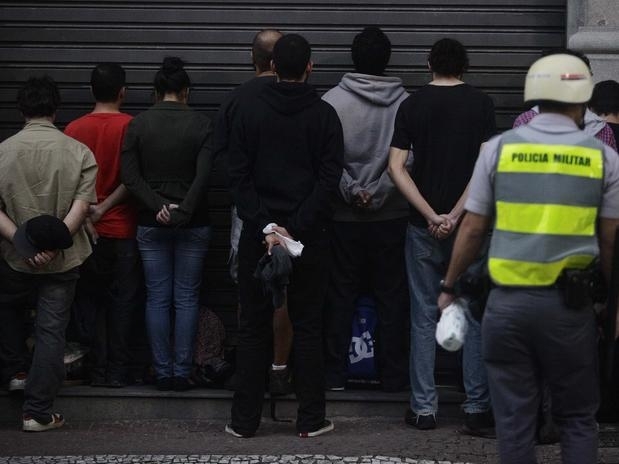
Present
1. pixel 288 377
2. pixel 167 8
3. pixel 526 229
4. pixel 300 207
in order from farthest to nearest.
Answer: pixel 167 8 → pixel 288 377 → pixel 300 207 → pixel 526 229

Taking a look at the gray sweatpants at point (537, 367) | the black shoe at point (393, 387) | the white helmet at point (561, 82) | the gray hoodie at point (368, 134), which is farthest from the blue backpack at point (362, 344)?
the white helmet at point (561, 82)

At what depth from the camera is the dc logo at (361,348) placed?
8.46 metres

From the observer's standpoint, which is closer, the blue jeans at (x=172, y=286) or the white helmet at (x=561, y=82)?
the white helmet at (x=561, y=82)

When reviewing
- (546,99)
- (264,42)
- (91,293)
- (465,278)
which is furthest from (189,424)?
(546,99)

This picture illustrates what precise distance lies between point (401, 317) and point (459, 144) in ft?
3.94

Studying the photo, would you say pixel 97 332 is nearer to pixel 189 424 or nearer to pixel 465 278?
pixel 189 424

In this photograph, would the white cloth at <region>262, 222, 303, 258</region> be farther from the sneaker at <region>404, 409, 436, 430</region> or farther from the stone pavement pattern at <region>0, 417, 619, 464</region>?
the sneaker at <region>404, 409, 436, 430</region>

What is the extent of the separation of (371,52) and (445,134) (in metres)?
0.80

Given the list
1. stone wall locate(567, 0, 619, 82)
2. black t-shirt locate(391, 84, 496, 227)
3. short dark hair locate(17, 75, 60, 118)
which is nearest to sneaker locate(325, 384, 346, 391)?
black t-shirt locate(391, 84, 496, 227)

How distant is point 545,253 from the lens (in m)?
5.62

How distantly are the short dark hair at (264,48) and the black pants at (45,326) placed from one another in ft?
5.26

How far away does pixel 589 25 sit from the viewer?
28.2 feet

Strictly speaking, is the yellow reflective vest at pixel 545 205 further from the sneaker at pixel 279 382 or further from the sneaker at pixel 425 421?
the sneaker at pixel 279 382

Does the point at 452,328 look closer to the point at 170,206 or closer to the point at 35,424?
the point at 170,206
